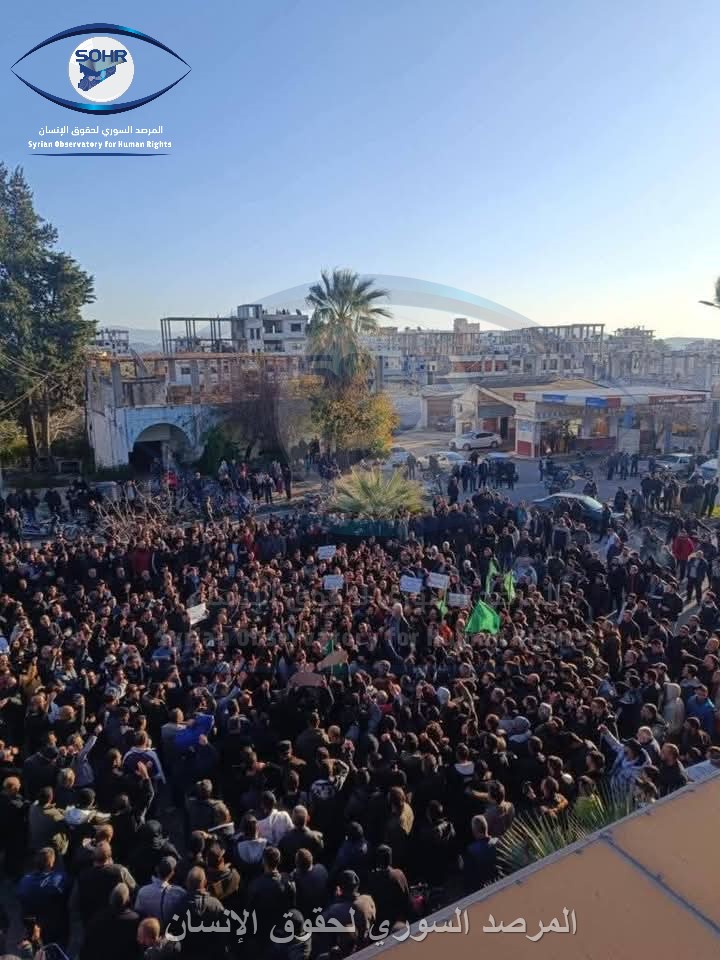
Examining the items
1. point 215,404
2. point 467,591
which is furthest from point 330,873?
point 215,404

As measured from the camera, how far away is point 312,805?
18.6 ft

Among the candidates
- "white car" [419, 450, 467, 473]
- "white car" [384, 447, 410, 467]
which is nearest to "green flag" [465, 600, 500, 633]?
"white car" [419, 450, 467, 473]

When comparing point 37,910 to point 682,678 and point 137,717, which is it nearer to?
point 137,717

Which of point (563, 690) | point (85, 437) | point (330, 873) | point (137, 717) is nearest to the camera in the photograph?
point (330, 873)

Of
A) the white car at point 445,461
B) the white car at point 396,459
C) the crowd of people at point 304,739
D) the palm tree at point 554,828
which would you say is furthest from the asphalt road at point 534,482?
the palm tree at point 554,828

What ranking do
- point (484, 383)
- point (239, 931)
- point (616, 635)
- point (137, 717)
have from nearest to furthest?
point (239, 931) → point (137, 717) → point (616, 635) → point (484, 383)

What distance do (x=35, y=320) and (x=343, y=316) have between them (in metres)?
16.1

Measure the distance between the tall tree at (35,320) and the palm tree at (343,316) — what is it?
13.0 metres

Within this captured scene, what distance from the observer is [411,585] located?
35.9 ft

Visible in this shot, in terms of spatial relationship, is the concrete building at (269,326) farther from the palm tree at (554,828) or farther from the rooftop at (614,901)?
the rooftop at (614,901)

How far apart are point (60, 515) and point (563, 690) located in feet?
57.9

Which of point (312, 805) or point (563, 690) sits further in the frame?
point (563, 690)

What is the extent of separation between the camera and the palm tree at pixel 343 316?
1200 inches

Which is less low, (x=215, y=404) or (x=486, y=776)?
(x=215, y=404)
